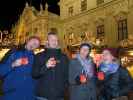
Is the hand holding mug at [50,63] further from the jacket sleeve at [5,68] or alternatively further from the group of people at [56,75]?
the jacket sleeve at [5,68]

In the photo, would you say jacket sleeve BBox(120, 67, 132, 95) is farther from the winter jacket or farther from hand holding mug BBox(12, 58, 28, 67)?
hand holding mug BBox(12, 58, 28, 67)

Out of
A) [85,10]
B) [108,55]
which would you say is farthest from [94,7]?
[108,55]

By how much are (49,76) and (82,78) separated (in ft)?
2.34

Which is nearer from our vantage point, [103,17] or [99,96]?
[99,96]

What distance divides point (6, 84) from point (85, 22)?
93.4 feet

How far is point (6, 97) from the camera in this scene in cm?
619

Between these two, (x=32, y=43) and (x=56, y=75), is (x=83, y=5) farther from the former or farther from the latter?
(x=56, y=75)

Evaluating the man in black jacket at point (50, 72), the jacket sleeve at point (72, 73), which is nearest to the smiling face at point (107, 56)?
the jacket sleeve at point (72, 73)

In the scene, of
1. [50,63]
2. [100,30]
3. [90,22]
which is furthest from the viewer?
[90,22]

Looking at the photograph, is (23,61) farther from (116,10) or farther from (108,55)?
(116,10)

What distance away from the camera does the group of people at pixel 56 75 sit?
595 centimetres

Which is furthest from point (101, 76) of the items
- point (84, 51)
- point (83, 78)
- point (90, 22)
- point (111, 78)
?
point (90, 22)

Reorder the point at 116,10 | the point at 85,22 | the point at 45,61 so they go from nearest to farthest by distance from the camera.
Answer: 1. the point at 45,61
2. the point at 116,10
3. the point at 85,22

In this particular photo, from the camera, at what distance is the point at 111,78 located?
6207 mm
